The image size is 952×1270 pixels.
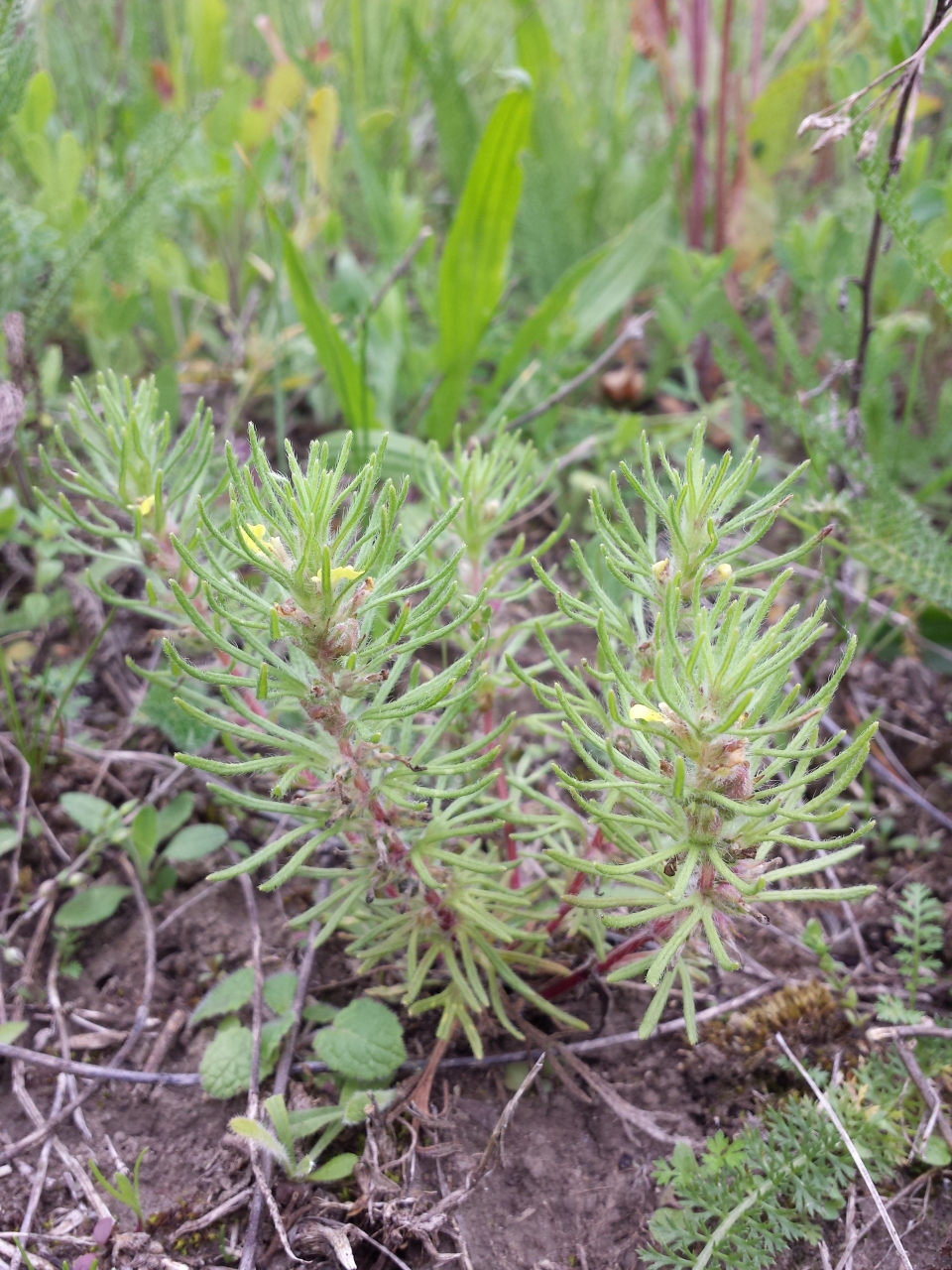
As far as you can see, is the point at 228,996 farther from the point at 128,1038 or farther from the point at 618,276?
the point at 618,276

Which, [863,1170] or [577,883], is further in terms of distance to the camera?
[577,883]

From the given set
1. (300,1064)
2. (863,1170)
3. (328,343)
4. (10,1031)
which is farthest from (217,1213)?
(328,343)

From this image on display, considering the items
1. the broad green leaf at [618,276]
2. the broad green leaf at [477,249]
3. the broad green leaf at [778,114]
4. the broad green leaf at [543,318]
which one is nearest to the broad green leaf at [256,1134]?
the broad green leaf at [477,249]

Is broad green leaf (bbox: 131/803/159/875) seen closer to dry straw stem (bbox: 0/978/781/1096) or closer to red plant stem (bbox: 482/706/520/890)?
dry straw stem (bbox: 0/978/781/1096)

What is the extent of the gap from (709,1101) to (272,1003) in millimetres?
780

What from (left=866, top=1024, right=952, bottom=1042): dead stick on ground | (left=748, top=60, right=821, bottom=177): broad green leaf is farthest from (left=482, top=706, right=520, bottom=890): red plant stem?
(left=748, top=60, right=821, bottom=177): broad green leaf

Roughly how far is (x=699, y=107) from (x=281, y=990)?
10.4 feet

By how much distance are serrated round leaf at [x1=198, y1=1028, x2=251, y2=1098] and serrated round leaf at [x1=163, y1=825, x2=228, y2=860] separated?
39 centimetres

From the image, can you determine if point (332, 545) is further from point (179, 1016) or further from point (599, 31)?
point (599, 31)

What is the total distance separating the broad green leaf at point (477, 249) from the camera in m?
2.65

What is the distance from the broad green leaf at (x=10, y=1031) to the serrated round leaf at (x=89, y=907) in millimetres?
204

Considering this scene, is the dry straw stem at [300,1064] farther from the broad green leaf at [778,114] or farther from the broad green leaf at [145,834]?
the broad green leaf at [778,114]

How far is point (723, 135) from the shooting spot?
129 inches

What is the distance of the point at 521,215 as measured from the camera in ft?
10.8
